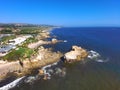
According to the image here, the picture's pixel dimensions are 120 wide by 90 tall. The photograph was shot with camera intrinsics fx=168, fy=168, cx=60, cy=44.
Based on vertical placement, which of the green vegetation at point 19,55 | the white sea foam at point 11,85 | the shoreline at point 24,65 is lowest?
the shoreline at point 24,65

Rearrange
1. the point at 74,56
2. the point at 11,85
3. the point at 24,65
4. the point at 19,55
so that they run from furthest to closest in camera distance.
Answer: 1. the point at 19,55
2. the point at 74,56
3. the point at 24,65
4. the point at 11,85

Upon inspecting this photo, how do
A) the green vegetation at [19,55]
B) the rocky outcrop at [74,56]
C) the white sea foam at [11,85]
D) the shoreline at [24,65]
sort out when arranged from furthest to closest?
1. the green vegetation at [19,55]
2. the rocky outcrop at [74,56]
3. the shoreline at [24,65]
4. the white sea foam at [11,85]

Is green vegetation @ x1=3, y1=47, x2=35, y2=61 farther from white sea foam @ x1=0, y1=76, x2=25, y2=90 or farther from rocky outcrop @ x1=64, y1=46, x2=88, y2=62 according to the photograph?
white sea foam @ x1=0, y1=76, x2=25, y2=90

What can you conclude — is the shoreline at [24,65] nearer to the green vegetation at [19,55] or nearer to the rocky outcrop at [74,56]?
the green vegetation at [19,55]

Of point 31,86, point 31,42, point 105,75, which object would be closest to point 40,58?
point 31,86

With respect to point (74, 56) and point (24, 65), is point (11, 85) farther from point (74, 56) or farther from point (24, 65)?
point (74, 56)

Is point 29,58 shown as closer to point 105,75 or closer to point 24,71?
point 24,71

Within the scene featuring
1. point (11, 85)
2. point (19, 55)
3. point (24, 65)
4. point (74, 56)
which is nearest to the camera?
point (11, 85)

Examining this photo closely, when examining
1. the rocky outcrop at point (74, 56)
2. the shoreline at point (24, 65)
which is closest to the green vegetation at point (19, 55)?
the shoreline at point (24, 65)

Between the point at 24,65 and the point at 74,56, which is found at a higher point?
the point at 74,56

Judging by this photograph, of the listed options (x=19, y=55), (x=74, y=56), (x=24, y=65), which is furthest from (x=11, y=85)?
(x=74, y=56)

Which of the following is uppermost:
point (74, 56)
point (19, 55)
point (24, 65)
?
point (74, 56)
